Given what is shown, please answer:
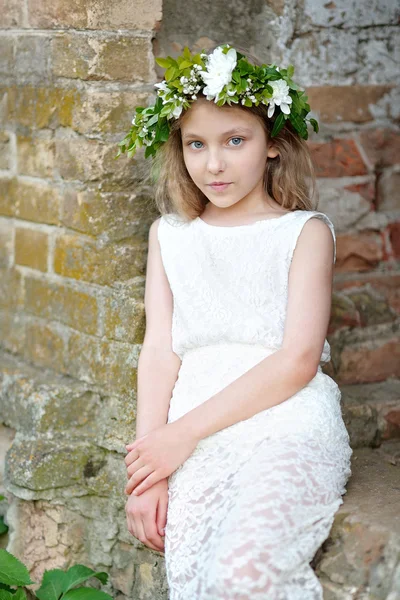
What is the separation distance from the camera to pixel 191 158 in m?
2.77

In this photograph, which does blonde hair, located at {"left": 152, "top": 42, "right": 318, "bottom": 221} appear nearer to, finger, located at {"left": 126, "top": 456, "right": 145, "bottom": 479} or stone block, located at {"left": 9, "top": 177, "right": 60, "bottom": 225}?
stone block, located at {"left": 9, "top": 177, "right": 60, "bottom": 225}

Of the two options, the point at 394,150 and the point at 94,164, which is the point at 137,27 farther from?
the point at 394,150

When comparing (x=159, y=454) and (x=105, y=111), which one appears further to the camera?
(x=105, y=111)

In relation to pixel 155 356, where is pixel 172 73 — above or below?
above

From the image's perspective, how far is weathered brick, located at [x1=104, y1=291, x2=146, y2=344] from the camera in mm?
3051

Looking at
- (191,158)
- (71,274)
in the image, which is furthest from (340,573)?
(71,274)

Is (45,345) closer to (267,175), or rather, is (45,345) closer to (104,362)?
(104,362)

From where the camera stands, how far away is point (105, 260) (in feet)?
10.2

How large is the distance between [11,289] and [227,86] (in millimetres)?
1336

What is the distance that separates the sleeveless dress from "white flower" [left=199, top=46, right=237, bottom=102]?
41 cm

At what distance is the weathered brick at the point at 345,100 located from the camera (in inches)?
131

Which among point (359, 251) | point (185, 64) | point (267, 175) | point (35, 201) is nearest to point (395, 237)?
point (359, 251)

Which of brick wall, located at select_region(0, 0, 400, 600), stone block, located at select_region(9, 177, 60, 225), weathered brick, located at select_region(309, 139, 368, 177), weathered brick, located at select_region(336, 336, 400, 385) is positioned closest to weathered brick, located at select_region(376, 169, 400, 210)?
brick wall, located at select_region(0, 0, 400, 600)

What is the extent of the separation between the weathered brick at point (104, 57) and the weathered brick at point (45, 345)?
0.88 m
